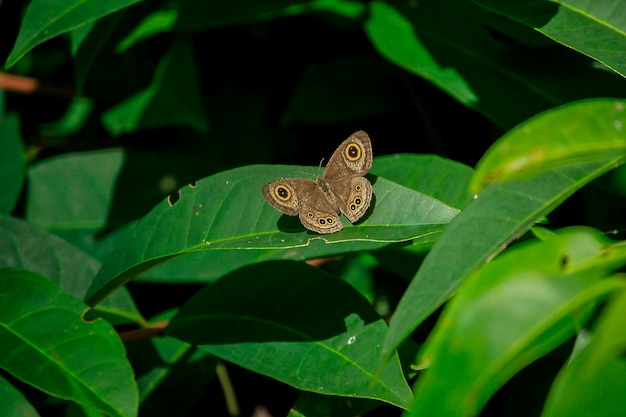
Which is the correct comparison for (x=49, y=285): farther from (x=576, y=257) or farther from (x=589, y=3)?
(x=589, y=3)

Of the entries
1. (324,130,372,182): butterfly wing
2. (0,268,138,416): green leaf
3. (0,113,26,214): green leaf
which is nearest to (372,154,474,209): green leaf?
(324,130,372,182): butterfly wing

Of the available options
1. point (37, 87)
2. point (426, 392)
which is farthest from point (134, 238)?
point (37, 87)

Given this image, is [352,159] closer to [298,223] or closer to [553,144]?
[298,223]

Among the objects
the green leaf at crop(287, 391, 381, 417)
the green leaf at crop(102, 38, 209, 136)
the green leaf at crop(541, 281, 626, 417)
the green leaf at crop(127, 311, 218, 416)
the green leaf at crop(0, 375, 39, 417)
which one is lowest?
the green leaf at crop(127, 311, 218, 416)

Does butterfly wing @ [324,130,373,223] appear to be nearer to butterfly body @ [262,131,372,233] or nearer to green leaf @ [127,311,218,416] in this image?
butterfly body @ [262,131,372,233]

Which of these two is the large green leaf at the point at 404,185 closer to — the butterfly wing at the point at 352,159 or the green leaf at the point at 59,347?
the butterfly wing at the point at 352,159
